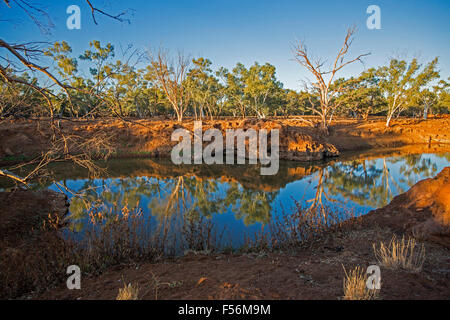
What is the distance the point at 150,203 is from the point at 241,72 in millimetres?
35864

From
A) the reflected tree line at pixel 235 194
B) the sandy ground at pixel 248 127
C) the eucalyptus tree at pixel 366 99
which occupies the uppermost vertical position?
the eucalyptus tree at pixel 366 99

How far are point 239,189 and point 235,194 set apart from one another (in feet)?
3.12

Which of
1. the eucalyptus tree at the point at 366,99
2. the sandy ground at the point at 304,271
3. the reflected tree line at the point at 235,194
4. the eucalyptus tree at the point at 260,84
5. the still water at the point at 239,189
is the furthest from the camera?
A: the eucalyptus tree at the point at 366,99

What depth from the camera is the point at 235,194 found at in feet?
35.7

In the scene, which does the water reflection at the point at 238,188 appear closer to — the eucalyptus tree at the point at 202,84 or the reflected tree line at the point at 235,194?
the reflected tree line at the point at 235,194

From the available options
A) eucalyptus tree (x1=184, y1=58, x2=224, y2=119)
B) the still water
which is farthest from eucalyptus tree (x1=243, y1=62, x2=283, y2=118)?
the still water

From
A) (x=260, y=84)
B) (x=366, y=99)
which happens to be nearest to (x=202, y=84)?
(x=260, y=84)

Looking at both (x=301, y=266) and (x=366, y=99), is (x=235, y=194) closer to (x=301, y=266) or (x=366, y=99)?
(x=301, y=266)

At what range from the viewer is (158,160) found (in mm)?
21500

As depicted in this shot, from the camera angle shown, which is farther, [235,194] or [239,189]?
[239,189]

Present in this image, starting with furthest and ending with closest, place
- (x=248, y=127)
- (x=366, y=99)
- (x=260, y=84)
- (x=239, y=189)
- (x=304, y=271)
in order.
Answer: (x=366, y=99), (x=260, y=84), (x=248, y=127), (x=239, y=189), (x=304, y=271)

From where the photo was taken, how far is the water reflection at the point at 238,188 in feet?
26.8

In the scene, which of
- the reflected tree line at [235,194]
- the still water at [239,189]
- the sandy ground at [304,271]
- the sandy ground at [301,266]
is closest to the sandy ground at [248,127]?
the still water at [239,189]
